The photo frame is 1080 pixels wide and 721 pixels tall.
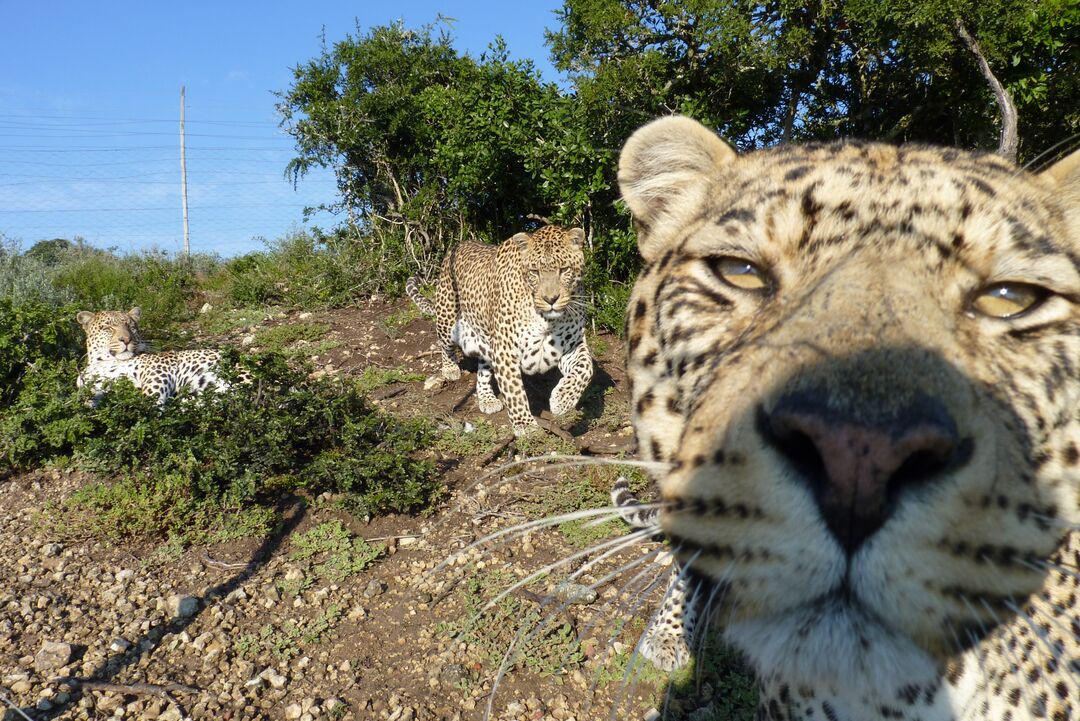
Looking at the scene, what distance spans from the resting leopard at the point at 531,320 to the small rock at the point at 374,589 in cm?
321

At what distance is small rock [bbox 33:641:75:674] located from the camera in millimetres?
4383

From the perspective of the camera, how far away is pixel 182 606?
A: 4.98 m

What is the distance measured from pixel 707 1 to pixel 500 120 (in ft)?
14.0

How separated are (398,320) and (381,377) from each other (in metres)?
3.52

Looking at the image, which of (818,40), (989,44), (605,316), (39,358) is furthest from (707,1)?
(39,358)

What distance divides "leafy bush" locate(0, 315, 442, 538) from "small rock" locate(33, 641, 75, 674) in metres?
1.37

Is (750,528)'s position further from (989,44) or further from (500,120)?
(500,120)

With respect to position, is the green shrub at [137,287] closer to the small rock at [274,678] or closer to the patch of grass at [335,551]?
the patch of grass at [335,551]

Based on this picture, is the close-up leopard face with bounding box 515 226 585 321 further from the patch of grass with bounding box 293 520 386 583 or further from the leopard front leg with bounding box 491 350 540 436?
the patch of grass with bounding box 293 520 386 583

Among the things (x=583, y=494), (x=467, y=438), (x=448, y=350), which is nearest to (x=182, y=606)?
(x=583, y=494)

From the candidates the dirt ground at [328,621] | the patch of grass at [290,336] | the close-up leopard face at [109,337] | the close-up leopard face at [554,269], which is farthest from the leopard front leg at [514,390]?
the close-up leopard face at [109,337]

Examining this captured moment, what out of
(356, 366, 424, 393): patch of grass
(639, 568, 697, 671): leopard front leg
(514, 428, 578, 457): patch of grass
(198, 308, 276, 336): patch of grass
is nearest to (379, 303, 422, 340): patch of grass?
(356, 366, 424, 393): patch of grass

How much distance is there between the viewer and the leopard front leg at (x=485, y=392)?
984cm

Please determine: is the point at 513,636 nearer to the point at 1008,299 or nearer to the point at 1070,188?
the point at 1008,299
